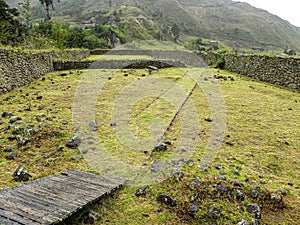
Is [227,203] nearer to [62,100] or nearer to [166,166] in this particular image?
[166,166]

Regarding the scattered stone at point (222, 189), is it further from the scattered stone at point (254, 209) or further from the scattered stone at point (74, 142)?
the scattered stone at point (74, 142)

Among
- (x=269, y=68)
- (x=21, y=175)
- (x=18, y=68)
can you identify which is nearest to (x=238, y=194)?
(x=21, y=175)

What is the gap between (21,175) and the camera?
4.43 meters

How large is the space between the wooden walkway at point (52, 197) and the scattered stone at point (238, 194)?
1.88 metres

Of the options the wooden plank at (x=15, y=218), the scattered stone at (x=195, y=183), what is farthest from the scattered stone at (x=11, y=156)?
the scattered stone at (x=195, y=183)

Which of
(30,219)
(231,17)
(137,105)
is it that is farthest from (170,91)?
(231,17)

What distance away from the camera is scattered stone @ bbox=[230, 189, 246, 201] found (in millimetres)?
3932

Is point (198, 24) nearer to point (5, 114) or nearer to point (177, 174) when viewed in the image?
point (5, 114)

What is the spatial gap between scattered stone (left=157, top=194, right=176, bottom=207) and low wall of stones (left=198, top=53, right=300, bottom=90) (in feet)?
42.4

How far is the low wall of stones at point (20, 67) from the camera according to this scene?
11039 millimetres

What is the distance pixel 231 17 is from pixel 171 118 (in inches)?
8274

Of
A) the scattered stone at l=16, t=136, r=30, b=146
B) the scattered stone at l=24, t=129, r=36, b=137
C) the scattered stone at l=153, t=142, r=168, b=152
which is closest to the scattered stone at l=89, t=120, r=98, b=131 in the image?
the scattered stone at l=24, t=129, r=36, b=137

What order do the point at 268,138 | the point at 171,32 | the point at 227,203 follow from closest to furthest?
the point at 227,203, the point at 268,138, the point at 171,32

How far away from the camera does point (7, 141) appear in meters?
5.77
